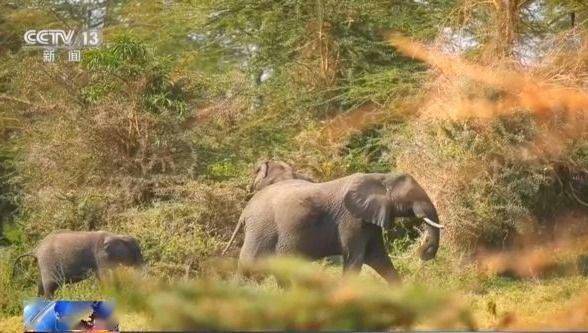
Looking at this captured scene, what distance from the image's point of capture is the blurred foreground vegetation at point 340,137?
12.2m

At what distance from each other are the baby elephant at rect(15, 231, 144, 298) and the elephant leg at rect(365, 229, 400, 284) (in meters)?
2.78

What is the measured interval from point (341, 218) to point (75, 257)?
312cm

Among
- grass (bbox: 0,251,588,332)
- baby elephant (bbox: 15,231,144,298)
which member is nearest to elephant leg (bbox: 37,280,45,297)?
baby elephant (bbox: 15,231,144,298)

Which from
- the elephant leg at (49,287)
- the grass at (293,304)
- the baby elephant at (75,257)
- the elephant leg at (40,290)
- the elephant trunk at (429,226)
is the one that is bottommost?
the elephant leg at (40,290)

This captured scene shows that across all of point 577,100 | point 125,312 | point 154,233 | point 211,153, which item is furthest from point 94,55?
point 125,312

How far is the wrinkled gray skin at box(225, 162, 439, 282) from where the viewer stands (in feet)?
33.0

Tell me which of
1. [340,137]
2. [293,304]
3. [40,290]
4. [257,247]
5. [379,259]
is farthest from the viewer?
[340,137]

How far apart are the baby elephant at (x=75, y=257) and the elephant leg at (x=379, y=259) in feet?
9.14

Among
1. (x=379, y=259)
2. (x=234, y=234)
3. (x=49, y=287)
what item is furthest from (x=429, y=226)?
(x=49, y=287)

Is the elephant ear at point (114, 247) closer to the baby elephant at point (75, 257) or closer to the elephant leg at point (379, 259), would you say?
the baby elephant at point (75, 257)

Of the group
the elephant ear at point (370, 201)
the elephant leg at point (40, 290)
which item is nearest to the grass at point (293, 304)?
the elephant ear at point (370, 201)

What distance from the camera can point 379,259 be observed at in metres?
10.4

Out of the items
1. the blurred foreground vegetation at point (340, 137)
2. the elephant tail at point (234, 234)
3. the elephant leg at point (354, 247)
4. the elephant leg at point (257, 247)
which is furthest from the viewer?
the blurred foreground vegetation at point (340, 137)

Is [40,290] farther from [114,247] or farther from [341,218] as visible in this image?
[341,218]
